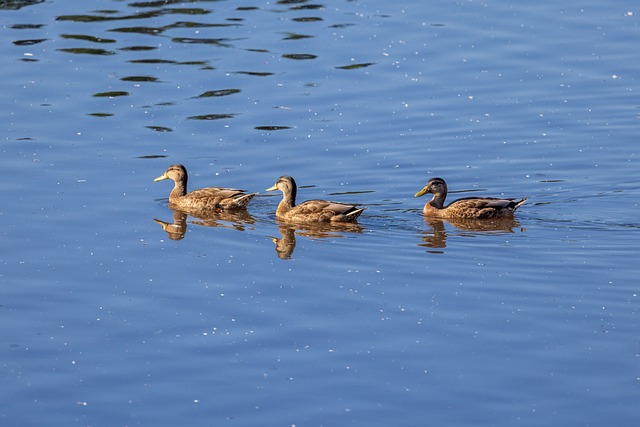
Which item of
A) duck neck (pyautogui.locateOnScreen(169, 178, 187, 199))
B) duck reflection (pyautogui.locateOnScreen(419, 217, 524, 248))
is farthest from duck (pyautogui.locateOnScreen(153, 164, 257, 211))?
duck reflection (pyautogui.locateOnScreen(419, 217, 524, 248))

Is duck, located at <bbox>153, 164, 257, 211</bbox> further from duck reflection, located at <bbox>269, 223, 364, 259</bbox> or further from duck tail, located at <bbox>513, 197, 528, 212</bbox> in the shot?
duck tail, located at <bbox>513, 197, 528, 212</bbox>

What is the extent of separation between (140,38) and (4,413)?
1604cm

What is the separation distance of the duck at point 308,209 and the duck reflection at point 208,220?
49 cm

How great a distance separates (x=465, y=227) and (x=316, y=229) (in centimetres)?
195

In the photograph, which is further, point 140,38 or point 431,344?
point 140,38

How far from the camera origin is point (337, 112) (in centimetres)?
2217

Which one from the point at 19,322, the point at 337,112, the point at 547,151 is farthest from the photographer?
the point at 337,112

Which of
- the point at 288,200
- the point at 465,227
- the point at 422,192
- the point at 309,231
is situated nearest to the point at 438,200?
the point at 422,192

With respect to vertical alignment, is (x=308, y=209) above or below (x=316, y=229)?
above

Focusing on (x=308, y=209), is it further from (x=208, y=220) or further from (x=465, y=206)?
(x=465, y=206)

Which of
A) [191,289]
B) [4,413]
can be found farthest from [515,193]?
[4,413]

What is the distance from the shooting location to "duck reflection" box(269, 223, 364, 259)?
1697 centimetres

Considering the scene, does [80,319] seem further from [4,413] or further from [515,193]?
[515,193]

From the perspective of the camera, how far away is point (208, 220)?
18.3 meters
